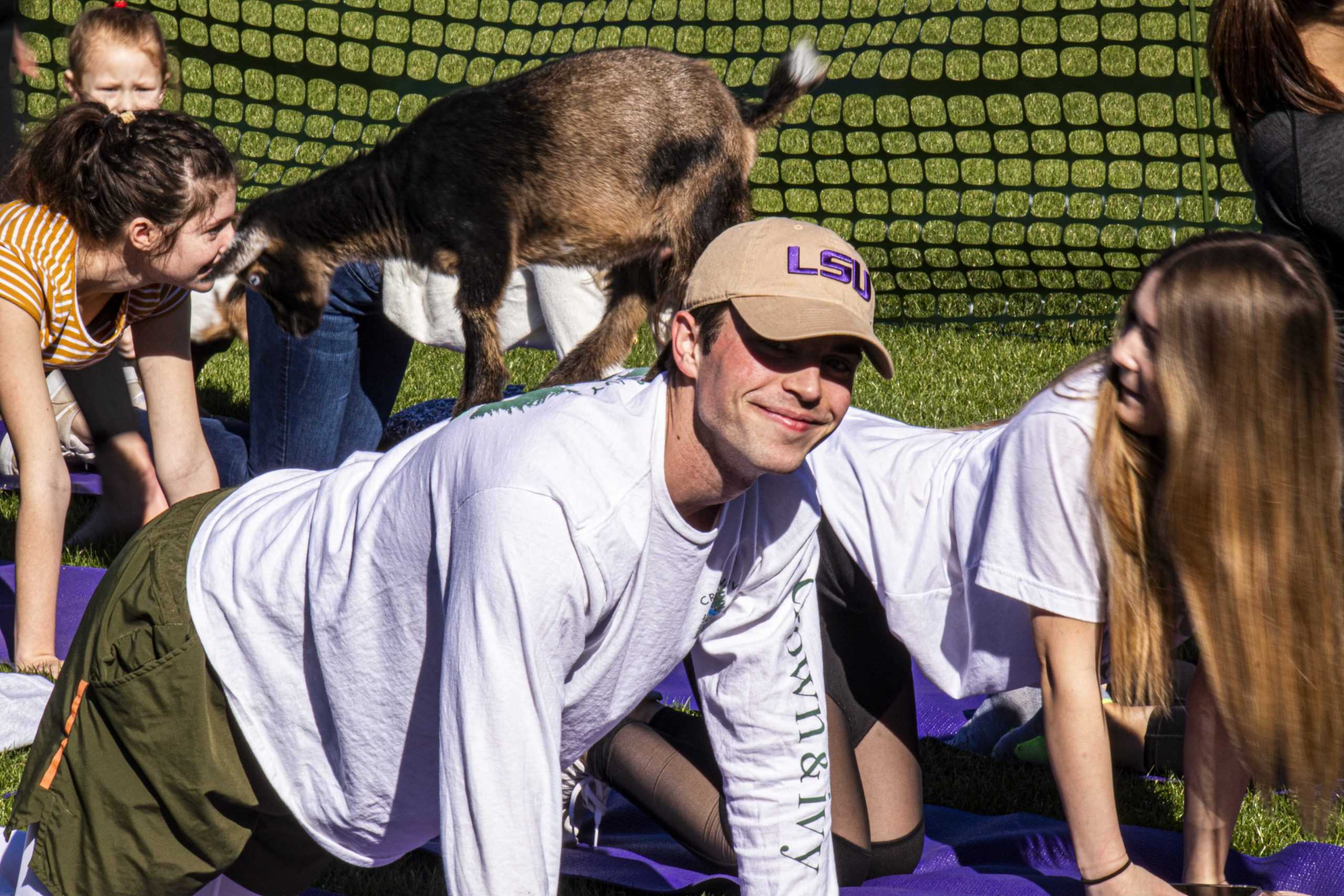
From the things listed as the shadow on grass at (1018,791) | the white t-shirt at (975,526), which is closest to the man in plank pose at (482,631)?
the white t-shirt at (975,526)

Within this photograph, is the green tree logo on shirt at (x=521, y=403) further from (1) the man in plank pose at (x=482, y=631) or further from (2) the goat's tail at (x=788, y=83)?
(2) the goat's tail at (x=788, y=83)

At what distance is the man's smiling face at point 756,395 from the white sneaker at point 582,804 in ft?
4.79

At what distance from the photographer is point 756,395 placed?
6.83 ft

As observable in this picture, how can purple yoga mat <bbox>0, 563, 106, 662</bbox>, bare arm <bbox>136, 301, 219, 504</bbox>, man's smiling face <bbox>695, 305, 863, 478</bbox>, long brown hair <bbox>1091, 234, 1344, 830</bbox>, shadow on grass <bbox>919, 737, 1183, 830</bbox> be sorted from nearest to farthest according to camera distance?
1. man's smiling face <bbox>695, 305, 863, 478</bbox>
2. long brown hair <bbox>1091, 234, 1344, 830</bbox>
3. shadow on grass <bbox>919, 737, 1183, 830</bbox>
4. bare arm <bbox>136, 301, 219, 504</bbox>
5. purple yoga mat <bbox>0, 563, 106, 662</bbox>

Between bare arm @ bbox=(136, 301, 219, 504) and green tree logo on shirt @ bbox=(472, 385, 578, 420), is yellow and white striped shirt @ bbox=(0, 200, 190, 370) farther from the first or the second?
green tree logo on shirt @ bbox=(472, 385, 578, 420)

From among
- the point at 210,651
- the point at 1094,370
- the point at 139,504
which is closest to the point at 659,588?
the point at 210,651

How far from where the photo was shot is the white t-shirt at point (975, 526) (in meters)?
2.64

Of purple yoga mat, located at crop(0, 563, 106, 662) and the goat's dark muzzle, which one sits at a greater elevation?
the goat's dark muzzle

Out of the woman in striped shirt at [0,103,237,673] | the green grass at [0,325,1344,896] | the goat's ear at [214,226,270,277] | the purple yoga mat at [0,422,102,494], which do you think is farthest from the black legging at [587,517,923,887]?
the purple yoga mat at [0,422,102,494]

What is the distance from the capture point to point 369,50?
480 inches

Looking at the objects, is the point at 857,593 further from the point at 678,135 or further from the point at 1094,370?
the point at 678,135

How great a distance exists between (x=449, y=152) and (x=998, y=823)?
7.37ft

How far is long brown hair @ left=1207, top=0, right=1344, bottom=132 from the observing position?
10.6 ft

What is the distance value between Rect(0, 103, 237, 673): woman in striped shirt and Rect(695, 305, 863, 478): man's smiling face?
2.11 m
